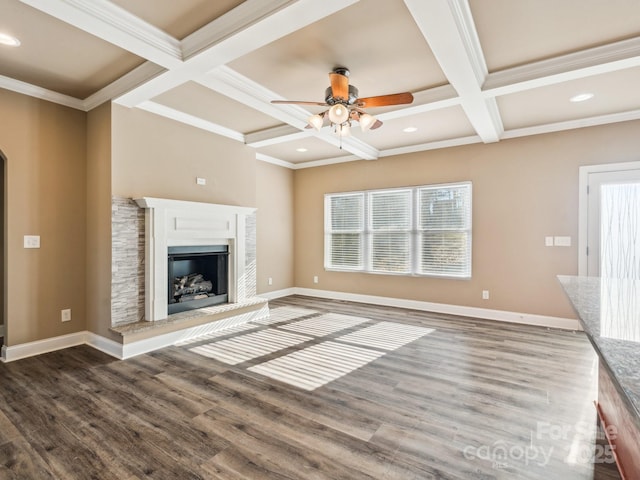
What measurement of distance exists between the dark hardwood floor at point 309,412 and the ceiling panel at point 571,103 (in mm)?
2745

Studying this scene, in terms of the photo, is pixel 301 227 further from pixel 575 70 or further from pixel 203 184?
pixel 575 70

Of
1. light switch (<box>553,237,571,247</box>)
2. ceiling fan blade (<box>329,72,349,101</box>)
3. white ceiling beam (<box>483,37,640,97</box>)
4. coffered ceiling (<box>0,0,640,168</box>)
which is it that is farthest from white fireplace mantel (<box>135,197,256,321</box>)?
light switch (<box>553,237,571,247</box>)

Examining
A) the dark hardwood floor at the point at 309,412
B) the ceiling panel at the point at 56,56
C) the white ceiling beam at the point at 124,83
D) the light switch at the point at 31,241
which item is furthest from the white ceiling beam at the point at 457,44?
the light switch at the point at 31,241

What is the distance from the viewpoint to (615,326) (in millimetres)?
1172

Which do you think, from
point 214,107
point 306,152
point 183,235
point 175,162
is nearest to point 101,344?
point 183,235

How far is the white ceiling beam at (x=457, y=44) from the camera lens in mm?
2145

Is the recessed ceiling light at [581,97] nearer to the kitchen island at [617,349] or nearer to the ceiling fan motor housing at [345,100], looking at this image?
the kitchen island at [617,349]

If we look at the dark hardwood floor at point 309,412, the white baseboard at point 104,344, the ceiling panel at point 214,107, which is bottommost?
the dark hardwood floor at point 309,412

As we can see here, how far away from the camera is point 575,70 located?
286cm

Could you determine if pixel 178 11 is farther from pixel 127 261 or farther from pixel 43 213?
pixel 43 213

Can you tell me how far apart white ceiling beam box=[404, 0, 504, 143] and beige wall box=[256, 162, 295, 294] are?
382 cm

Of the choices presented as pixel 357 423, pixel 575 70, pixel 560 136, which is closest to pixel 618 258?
pixel 560 136

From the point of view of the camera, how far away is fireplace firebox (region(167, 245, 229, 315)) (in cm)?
412

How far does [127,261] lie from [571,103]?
5.31 m
